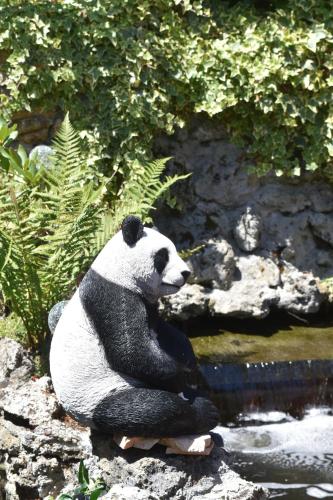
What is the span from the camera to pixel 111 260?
430 centimetres

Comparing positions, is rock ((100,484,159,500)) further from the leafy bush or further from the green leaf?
the leafy bush

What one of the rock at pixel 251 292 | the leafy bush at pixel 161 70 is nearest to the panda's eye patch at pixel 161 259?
the rock at pixel 251 292

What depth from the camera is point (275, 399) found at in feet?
22.1

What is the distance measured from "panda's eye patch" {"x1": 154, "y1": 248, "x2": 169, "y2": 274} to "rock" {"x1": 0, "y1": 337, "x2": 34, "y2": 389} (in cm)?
160

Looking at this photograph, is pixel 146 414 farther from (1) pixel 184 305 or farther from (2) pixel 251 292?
(2) pixel 251 292

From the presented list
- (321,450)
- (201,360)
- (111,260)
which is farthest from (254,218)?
(111,260)

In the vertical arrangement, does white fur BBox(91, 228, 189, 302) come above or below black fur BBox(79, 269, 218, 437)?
above

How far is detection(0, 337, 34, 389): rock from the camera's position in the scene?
5457mm

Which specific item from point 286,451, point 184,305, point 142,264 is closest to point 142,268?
point 142,264

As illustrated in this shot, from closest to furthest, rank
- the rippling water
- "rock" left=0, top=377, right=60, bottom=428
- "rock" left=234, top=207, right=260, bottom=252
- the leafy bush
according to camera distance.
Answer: "rock" left=0, top=377, right=60, bottom=428
the rippling water
the leafy bush
"rock" left=234, top=207, right=260, bottom=252

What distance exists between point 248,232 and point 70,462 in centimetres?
396

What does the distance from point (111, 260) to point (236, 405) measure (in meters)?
2.74

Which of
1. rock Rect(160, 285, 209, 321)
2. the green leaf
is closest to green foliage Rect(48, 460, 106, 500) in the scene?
the green leaf

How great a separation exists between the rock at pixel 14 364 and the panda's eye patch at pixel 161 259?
63.0 inches
